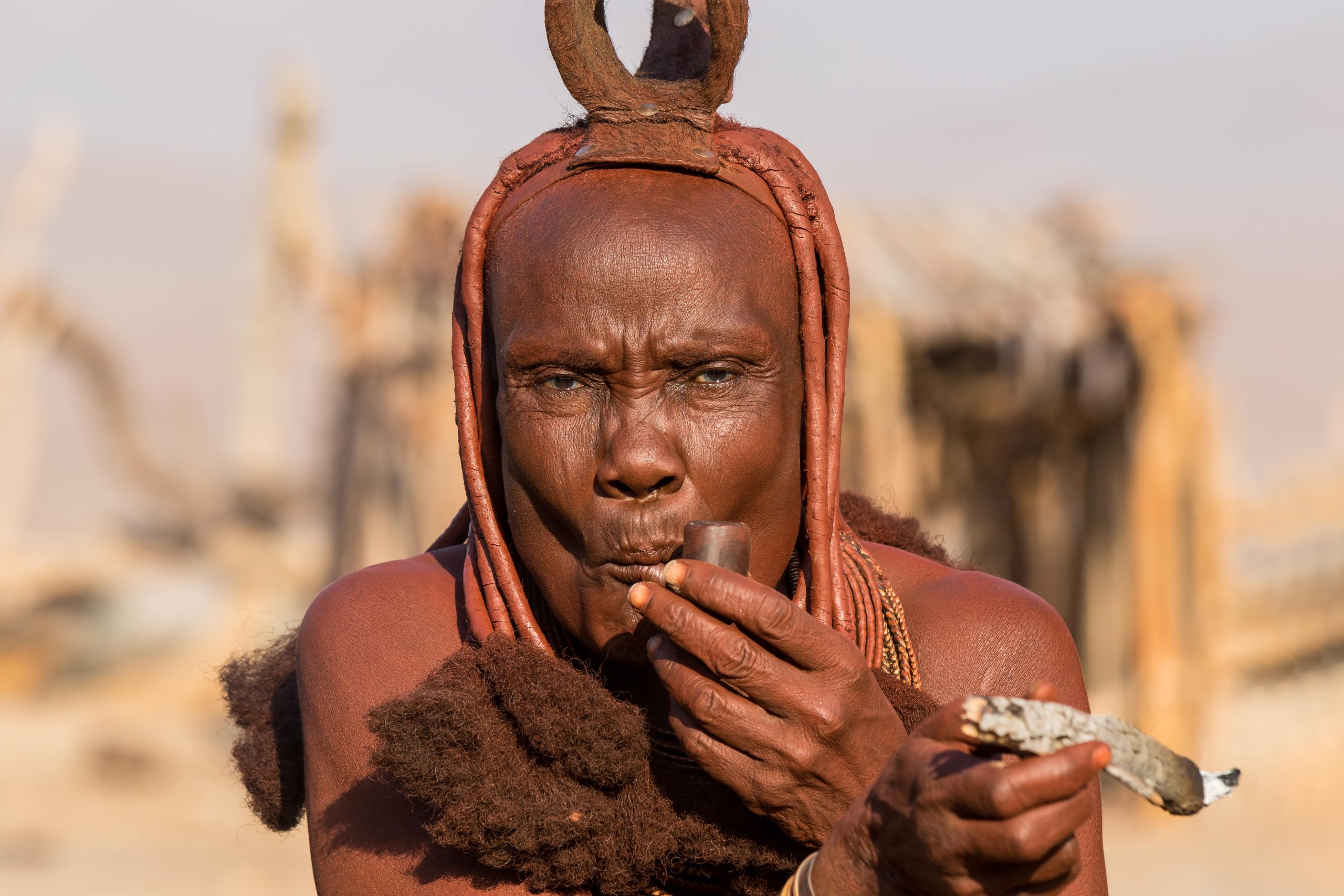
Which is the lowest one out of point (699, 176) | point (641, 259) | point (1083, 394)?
point (1083, 394)

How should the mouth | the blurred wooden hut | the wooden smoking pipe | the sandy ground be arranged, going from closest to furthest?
the wooden smoking pipe
the mouth
the sandy ground
the blurred wooden hut

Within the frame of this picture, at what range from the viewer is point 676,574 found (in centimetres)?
207

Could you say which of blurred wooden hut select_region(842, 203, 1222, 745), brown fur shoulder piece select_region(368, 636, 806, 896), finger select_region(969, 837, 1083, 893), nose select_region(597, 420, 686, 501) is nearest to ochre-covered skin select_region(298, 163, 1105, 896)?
nose select_region(597, 420, 686, 501)

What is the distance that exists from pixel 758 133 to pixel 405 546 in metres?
11.7

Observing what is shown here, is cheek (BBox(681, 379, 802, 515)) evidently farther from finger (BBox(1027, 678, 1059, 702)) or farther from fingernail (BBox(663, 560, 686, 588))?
finger (BBox(1027, 678, 1059, 702))

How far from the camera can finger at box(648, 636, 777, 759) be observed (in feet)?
6.89

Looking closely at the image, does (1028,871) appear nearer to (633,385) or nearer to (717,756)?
(717,756)

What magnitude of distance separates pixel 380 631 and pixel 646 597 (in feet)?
2.30

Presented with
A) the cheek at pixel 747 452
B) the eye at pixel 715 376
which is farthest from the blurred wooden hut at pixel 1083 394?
the eye at pixel 715 376

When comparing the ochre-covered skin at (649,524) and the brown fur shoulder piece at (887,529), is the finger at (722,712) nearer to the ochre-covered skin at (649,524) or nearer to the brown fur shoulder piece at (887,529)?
the ochre-covered skin at (649,524)

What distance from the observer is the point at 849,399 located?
1209 cm

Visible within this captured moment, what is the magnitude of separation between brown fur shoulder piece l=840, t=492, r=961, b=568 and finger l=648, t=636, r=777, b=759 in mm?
998

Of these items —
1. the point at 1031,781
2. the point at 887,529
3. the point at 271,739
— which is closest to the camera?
the point at 1031,781

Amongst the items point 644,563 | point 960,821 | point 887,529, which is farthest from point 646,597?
point 887,529
